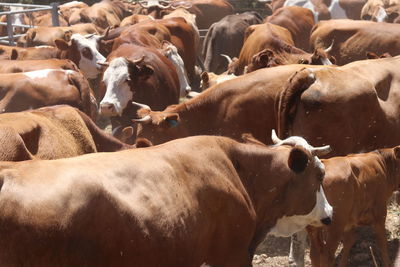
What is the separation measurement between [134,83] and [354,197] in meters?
3.64

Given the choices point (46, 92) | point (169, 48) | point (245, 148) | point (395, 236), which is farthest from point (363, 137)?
point (169, 48)

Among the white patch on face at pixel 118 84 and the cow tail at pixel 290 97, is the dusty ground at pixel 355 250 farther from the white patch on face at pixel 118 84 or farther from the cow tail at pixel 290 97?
the white patch on face at pixel 118 84

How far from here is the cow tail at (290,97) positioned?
712 cm

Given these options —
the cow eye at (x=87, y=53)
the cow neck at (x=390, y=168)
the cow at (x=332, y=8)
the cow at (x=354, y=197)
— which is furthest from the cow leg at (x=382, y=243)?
the cow at (x=332, y=8)

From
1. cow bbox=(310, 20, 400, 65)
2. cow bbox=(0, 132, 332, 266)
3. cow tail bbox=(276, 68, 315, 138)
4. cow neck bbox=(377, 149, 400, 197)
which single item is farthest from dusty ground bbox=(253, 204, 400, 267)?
cow bbox=(310, 20, 400, 65)

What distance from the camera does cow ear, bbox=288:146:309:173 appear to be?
16.9ft

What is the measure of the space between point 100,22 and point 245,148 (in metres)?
15.8

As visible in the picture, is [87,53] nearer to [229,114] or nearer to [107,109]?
[107,109]

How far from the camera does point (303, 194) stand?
17.7 ft

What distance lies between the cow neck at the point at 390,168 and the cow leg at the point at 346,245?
69 centimetres

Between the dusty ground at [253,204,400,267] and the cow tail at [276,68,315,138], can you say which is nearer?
the cow tail at [276,68,315,138]

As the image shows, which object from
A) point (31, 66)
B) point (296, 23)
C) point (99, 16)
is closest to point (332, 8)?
point (296, 23)

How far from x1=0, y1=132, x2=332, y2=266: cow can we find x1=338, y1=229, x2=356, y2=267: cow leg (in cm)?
188

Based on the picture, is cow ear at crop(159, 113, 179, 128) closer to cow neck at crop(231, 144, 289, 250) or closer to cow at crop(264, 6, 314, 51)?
cow neck at crop(231, 144, 289, 250)
